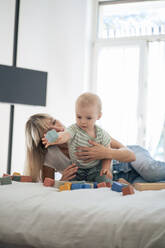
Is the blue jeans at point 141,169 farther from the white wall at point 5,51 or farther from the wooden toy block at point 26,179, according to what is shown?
the white wall at point 5,51

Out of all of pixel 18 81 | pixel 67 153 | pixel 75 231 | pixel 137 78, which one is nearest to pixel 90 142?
pixel 67 153

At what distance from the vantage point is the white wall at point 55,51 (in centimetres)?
423

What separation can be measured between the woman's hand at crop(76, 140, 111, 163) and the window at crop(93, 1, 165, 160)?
3.01 meters

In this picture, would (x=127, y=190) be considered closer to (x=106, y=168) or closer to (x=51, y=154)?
(x=106, y=168)

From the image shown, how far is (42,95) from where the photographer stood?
412cm

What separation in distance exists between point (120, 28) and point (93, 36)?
396 millimetres

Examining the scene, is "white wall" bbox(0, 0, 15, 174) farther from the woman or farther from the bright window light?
the woman

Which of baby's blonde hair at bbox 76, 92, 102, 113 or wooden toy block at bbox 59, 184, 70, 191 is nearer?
wooden toy block at bbox 59, 184, 70, 191

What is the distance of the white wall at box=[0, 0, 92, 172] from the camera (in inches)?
166

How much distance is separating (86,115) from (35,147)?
0.33 metres

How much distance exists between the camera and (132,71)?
4.88 meters

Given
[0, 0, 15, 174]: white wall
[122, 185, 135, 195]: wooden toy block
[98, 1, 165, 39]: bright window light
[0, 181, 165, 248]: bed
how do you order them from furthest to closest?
[98, 1, 165, 39]: bright window light, [0, 0, 15, 174]: white wall, [122, 185, 135, 195]: wooden toy block, [0, 181, 165, 248]: bed

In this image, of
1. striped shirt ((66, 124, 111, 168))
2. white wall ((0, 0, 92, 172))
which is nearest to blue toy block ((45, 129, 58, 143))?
striped shirt ((66, 124, 111, 168))

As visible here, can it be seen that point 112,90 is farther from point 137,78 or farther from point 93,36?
point 93,36
